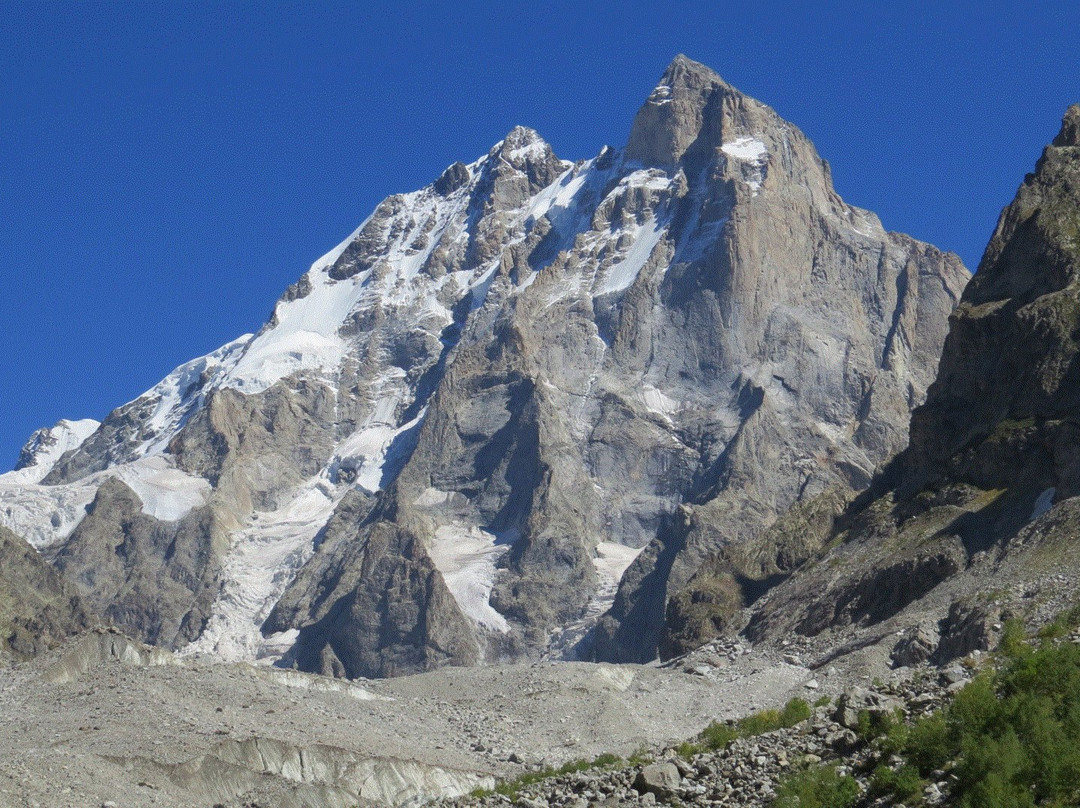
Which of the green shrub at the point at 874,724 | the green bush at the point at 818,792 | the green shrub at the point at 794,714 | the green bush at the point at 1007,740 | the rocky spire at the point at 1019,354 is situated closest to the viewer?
the green bush at the point at 1007,740

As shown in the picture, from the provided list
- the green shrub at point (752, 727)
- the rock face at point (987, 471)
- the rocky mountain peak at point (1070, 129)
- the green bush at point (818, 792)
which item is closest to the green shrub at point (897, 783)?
the green bush at point (818, 792)

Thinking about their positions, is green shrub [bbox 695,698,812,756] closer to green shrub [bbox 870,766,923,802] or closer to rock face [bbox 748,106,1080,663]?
green shrub [bbox 870,766,923,802]

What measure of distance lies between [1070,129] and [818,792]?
12270 cm

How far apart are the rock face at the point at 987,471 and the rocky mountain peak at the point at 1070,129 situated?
17cm

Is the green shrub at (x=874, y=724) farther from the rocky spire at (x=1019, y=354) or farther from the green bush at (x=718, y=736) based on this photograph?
the rocky spire at (x=1019, y=354)

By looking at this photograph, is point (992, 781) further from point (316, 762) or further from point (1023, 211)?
point (1023, 211)

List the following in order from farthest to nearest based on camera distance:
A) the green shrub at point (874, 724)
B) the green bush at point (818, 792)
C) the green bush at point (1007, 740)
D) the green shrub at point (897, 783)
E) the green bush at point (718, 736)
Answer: the green bush at point (718, 736)
the green shrub at point (874, 724)
the green bush at point (818, 792)
the green shrub at point (897, 783)
the green bush at point (1007, 740)

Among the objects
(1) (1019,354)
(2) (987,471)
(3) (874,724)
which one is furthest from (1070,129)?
(3) (874,724)

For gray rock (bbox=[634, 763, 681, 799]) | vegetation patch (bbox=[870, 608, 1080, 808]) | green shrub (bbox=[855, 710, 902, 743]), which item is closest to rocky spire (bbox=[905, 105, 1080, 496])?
vegetation patch (bbox=[870, 608, 1080, 808])

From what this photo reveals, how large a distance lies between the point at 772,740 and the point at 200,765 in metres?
24.6

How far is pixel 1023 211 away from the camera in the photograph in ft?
492

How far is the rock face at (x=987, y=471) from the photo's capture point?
341 ft

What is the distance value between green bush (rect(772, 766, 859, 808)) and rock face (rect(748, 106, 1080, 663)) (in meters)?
49.5

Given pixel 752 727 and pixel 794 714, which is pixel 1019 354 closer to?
pixel 794 714
